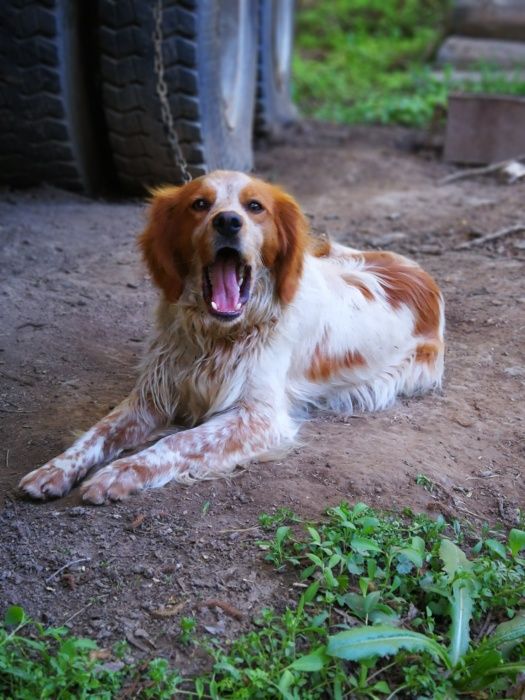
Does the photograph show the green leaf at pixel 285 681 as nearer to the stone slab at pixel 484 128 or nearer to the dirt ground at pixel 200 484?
the dirt ground at pixel 200 484

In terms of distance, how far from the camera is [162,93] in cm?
620

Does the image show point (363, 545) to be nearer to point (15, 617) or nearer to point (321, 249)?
point (15, 617)

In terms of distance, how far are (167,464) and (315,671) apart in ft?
4.26

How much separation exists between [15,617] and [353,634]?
3.48 feet

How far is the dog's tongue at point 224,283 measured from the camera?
4176 millimetres

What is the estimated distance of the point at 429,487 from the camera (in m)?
3.77

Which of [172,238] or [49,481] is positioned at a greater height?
[172,238]

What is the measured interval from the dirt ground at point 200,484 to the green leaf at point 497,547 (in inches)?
10.4

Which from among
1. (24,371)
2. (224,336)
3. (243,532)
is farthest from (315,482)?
(24,371)

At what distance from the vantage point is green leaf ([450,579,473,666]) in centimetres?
300

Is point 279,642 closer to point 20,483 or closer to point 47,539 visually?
point 47,539

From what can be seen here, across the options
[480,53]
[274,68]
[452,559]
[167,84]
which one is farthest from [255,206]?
[480,53]

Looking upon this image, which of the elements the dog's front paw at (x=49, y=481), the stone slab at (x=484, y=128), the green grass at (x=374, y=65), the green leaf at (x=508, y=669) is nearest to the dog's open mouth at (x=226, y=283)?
the dog's front paw at (x=49, y=481)

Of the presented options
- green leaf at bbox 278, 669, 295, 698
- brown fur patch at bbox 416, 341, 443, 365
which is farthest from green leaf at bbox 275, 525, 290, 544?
brown fur patch at bbox 416, 341, 443, 365
